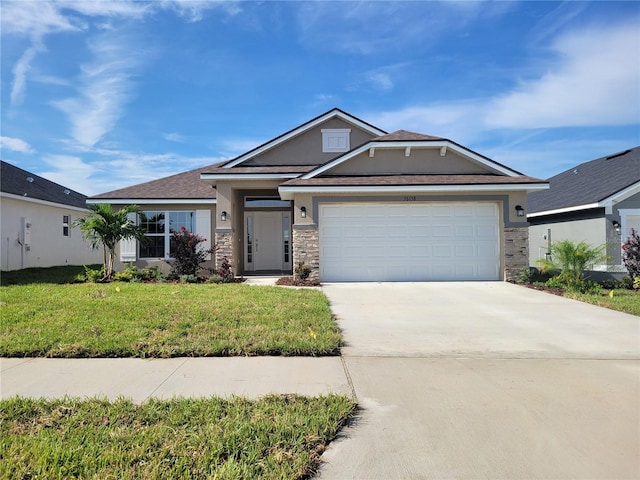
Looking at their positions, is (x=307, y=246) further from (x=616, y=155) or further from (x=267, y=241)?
(x=616, y=155)

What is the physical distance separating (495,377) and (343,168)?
9.94 meters

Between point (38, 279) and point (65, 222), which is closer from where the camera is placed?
point (38, 279)

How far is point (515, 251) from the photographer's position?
41.0 ft

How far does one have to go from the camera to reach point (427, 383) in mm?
4246

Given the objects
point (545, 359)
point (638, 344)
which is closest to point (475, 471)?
point (545, 359)

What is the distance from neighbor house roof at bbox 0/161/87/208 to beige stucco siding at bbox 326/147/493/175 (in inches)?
539

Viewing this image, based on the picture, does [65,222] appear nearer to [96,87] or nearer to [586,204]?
[96,87]

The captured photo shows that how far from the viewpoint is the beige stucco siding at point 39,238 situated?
16.0m

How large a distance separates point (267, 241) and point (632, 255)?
42.1 feet

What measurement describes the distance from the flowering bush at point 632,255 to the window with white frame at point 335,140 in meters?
9.90

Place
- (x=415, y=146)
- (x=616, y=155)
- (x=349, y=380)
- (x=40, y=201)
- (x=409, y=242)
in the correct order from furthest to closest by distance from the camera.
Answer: (x=616, y=155), (x=40, y=201), (x=415, y=146), (x=409, y=242), (x=349, y=380)

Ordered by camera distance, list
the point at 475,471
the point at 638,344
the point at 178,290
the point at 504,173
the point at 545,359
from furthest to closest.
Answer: the point at 504,173 < the point at 178,290 < the point at 638,344 < the point at 545,359 < the point at 475,471

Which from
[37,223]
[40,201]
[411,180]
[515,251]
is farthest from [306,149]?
[37,223]

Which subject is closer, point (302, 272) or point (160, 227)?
point (302, 272)
